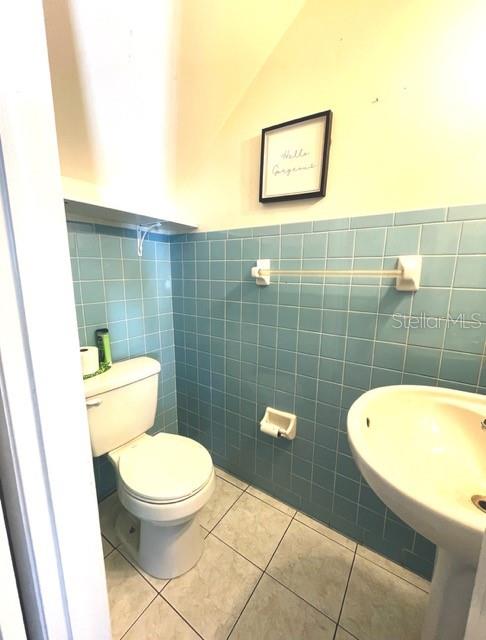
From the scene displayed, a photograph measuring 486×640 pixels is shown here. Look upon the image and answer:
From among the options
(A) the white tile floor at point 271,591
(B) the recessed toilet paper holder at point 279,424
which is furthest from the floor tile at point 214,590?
(B) the recessed toilet paper holder at point 279,424

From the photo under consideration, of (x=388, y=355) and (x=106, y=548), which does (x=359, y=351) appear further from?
(x=106, y=548)

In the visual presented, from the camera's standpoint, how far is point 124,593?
1050mm

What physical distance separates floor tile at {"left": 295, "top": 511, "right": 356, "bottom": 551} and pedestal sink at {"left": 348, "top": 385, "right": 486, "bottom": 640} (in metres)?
0.44

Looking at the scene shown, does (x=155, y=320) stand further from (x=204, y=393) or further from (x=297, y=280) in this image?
(x=297, y=280)

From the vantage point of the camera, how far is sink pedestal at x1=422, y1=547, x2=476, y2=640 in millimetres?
657

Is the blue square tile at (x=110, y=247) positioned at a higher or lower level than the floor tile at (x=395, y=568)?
higher

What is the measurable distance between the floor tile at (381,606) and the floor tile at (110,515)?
3.49 ft

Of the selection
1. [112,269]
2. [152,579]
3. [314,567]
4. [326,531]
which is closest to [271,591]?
[314,567]

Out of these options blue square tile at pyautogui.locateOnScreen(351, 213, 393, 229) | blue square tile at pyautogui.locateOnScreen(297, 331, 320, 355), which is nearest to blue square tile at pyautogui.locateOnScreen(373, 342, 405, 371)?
blue square tile at pyautogui.locateOnScreen(297, 331, 320, 355)

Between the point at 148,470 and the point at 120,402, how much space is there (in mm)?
335

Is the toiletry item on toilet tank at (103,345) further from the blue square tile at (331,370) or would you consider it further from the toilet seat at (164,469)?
the blue square tile at (331,370)

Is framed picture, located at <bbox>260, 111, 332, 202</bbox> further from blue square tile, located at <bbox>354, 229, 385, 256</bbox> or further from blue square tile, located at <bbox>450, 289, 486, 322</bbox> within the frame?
blue square tile, located at <bbox>450, 289, 486, 322</bbox>

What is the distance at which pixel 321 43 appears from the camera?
1.01 meters

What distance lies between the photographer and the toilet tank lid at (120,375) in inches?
44.7
